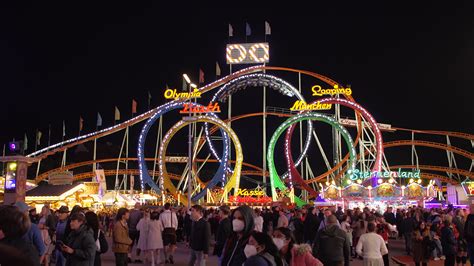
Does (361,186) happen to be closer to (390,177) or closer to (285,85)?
(390,177)

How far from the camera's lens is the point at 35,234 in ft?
19.7

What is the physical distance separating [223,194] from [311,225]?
24520 mm

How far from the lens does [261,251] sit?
4.11 metres

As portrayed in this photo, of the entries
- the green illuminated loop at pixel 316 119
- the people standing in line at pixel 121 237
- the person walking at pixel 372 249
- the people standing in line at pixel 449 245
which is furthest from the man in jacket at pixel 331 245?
the green illuminated loop at pixel 316 119

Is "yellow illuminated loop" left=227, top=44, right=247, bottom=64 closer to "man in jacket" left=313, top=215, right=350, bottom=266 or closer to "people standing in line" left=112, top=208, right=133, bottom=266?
"people standing in line" left=112, top=208, right=133, bottom=266

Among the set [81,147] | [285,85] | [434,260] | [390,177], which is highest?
[285,85]

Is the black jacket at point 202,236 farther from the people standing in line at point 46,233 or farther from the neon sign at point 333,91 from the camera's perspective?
the neon sign at point 333,91

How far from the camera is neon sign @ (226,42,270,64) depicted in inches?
1858

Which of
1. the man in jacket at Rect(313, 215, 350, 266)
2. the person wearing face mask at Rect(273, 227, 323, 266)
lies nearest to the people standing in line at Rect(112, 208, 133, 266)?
the man in jacket at Rect(313, 215, 350, 266)

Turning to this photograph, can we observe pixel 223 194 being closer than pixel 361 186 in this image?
No

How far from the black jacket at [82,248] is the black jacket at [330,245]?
10.8ft

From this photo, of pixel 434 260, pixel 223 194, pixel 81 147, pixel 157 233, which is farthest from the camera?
pixel 81 147

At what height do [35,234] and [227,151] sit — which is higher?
[227,151]

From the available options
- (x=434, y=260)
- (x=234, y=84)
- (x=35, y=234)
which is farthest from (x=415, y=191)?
(x=35, y=234)
